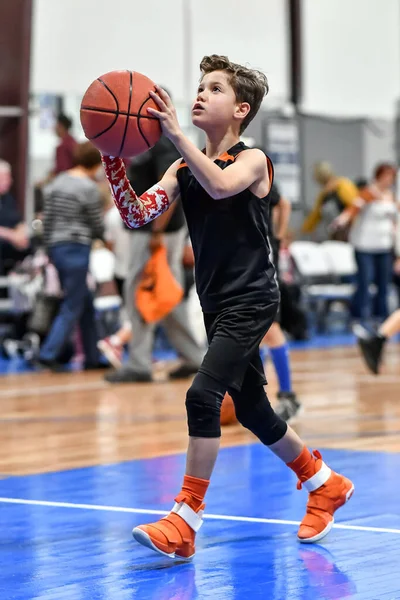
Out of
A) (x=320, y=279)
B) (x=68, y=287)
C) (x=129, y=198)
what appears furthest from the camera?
(x=320, y=279)

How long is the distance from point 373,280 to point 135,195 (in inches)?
497

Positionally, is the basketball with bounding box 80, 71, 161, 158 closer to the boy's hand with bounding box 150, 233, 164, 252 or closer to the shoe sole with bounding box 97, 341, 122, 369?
the boy's hand with bounding box 150, 233, 164, 252

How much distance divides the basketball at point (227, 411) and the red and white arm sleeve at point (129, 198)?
3265 millimetres

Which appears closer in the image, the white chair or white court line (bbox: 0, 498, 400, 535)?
white court line (bbox: 0, 498, 400, 535)

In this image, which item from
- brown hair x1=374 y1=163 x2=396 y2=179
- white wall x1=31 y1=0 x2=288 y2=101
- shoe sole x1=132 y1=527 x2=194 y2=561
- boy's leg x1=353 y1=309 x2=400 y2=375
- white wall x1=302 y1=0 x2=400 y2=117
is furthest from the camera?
white wall x1=302 y1=0 x2=400 y2=117

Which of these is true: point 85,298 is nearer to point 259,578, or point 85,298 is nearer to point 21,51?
point 21,51

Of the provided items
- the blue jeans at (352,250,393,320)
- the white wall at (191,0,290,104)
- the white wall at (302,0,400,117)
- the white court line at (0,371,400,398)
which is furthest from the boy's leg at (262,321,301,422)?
the white wall at (302,0,400,117)

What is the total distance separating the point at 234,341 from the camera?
4375mm

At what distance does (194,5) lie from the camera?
1952cm

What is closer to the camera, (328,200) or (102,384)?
(102,384)

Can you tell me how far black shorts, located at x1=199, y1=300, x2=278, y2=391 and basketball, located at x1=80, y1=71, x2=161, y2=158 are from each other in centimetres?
68

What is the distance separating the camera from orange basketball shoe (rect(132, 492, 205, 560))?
4191 mm

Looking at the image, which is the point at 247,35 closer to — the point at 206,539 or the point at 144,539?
the point at 206,539

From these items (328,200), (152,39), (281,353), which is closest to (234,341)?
(281,353)
